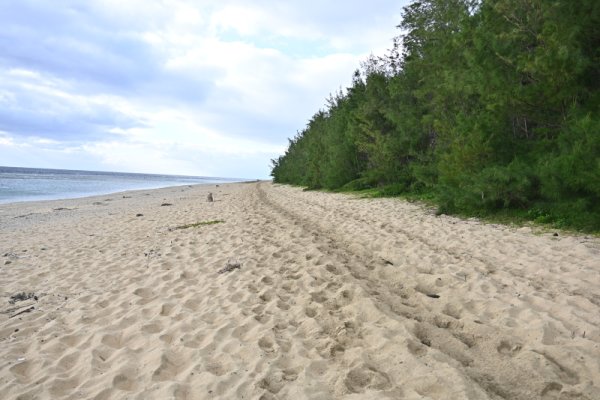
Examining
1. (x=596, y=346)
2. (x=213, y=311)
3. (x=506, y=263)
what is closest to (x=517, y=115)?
(x=506, y=263)

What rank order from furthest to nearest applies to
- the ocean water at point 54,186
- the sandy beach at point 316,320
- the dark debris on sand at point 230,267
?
the ocean water at point 54,186
the dark debris on sand at point 230,267
the sandy beach at point 316,320

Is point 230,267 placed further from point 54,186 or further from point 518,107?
point 54,186

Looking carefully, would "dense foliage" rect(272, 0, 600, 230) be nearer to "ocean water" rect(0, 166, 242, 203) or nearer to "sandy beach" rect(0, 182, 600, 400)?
"sandy beach" rect(0, 182, 600, 400)

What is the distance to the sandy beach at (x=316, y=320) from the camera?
3105 mm

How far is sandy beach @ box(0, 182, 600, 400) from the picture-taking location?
3105 mm

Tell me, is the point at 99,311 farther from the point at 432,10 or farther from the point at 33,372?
the point at 432,10

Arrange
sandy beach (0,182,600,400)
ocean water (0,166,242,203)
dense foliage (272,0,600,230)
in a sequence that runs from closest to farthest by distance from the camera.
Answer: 1. sandy beach (0,182,600,400)
2. dense foliage (272,0,600,230)
3. ocean water (0,166,242,203)

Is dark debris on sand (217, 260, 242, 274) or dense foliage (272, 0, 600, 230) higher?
dense foliage (272, 0, 600, 230)

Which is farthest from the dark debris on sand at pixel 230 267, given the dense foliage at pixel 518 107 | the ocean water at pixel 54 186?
the ocean water at pixel 54 186

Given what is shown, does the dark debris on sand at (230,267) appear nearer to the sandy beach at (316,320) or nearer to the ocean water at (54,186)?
the sandy beach at (316,320)

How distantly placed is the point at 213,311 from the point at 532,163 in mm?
8633

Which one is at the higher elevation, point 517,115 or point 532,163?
point 517,115

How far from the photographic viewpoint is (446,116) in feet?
44.5

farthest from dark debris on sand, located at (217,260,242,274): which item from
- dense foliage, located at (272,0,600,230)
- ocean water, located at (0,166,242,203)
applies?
ocean water, located at (0,166,242,203)
